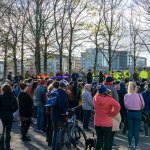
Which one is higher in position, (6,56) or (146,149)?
(6,56)

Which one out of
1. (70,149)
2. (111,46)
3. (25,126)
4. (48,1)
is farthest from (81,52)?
(70,149)

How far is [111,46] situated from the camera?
39.2m

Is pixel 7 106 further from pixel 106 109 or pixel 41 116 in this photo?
pixel 41 116

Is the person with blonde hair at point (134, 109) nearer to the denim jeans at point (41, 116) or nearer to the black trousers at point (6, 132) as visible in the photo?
the black trousers at point (6, 132)

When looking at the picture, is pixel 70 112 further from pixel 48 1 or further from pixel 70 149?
pixel 48 1

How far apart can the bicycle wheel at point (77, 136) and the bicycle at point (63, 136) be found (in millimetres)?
296

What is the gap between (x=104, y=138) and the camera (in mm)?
9102

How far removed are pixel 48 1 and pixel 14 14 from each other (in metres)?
2.92

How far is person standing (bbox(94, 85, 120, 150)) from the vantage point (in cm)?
900

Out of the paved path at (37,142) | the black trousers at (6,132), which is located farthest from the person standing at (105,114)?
the black trousers at (6,132)

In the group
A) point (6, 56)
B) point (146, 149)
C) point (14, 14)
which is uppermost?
point (14, 14)

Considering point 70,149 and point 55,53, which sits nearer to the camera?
point 70,149

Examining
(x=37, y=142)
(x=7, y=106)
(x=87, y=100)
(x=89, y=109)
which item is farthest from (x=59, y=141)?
(x=89, y=109)

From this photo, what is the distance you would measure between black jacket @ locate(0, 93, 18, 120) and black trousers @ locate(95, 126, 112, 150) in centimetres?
254
